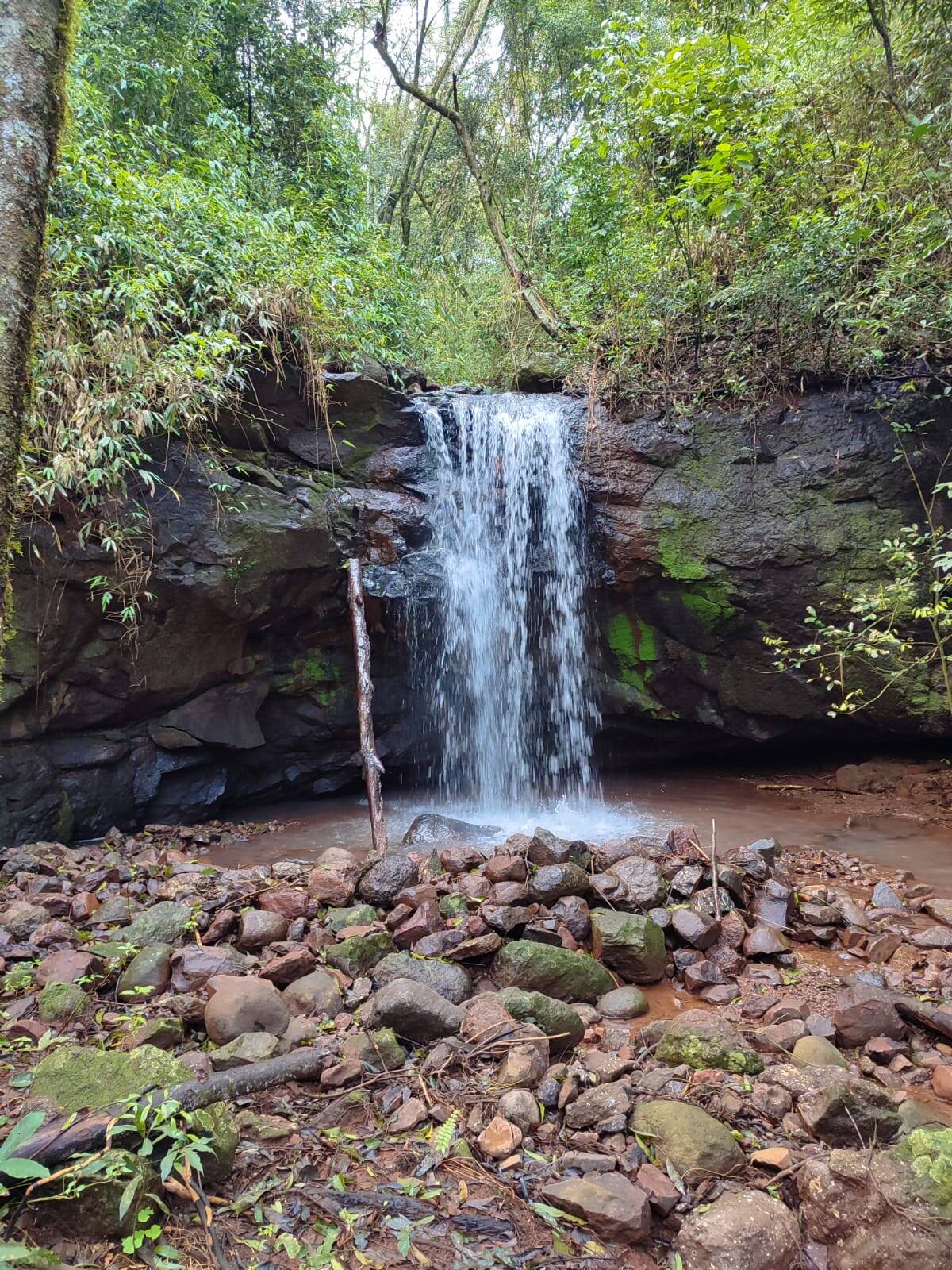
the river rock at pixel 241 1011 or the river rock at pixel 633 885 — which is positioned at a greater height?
the river rock at pixel 241 1011

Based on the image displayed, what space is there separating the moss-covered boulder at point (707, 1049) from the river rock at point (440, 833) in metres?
2.96

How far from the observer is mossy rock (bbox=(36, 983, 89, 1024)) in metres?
2.52

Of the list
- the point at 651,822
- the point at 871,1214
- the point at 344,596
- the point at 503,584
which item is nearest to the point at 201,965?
the point at 871,1214

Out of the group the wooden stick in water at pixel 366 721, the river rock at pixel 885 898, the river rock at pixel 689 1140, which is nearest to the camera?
the river rock at pixel 689 1140

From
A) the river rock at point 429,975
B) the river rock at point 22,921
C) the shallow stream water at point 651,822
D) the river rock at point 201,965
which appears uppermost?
the river rock at point 22,921

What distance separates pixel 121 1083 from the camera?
5.74ft

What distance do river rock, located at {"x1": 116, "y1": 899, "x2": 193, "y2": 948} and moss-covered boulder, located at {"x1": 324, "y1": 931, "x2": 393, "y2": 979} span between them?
2.39ft

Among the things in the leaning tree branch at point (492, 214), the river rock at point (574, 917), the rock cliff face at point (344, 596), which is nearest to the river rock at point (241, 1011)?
the river rock at point (574, 917)

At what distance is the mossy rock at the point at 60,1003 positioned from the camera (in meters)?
2.52

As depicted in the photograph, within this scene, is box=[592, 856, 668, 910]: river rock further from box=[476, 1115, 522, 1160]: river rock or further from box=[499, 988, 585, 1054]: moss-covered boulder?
box=[476, 1115, 522, 1160]: river rock

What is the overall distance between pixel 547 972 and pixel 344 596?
178 inches

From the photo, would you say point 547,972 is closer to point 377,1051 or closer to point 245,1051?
point 377,1051

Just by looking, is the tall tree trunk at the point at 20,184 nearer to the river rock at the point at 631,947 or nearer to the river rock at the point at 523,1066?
the river rock at the point at 523,1066

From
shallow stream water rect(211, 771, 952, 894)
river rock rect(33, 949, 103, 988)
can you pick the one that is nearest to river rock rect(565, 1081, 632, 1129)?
river rock rect(33, 949, 103, 988)
